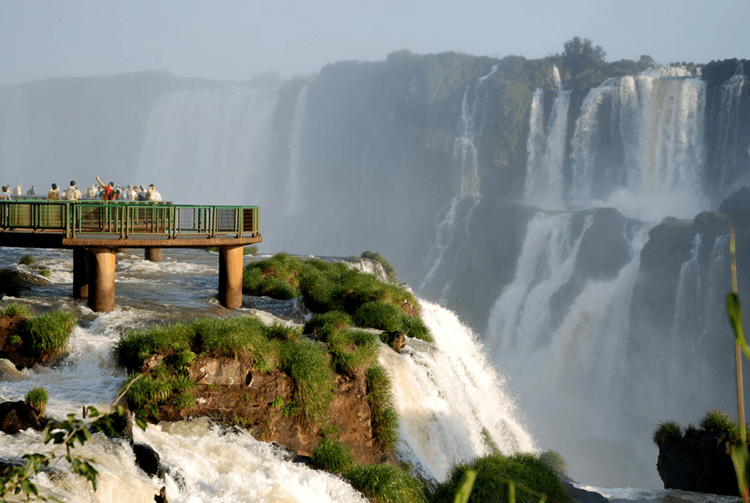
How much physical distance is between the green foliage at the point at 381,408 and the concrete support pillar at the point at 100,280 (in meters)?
7.35

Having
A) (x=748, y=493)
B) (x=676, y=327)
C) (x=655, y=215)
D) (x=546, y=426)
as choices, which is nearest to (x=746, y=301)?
(x=676, y=327)

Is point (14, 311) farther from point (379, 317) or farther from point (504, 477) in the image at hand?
point (504, 477)

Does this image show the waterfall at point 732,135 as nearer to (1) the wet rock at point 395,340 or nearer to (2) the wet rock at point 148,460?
(1) the wet rock at point 395,340

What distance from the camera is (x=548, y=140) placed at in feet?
235

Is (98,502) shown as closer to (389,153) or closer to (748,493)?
(748,493)

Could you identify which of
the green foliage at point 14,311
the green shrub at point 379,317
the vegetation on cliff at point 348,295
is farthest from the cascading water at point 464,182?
the green foliage at point 14,311

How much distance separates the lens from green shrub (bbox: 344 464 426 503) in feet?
33.8

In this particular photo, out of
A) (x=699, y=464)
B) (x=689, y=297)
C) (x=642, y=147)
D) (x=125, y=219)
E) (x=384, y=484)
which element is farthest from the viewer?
(x=642, y=147)

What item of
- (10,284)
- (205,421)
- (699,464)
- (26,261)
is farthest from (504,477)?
(26,261)

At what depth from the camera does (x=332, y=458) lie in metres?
11.0

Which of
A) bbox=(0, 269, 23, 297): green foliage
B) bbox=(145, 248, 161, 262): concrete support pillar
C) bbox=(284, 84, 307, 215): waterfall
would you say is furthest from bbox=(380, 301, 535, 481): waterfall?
bbox=(284, 84, 307, 215): waterfall

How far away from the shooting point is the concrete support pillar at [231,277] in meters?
18.5

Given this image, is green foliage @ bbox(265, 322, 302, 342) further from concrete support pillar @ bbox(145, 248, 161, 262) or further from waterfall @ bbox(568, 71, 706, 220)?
waterfall @ bbox(568, 71, 706, 220)

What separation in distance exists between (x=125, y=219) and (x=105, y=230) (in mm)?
720
